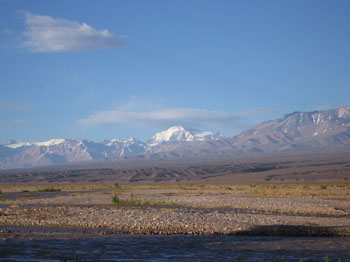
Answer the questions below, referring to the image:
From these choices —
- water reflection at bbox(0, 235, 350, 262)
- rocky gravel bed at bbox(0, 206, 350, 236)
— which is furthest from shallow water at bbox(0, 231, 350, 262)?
rocky gravel bed at bbox(0, 206, 350, 236)

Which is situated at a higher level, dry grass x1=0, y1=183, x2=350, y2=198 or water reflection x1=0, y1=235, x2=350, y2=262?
water reflection x1=0, y1=235, x2=350, y2=262

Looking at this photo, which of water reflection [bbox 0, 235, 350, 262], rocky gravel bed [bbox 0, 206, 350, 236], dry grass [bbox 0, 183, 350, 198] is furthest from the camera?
dry grass [bbox 0, 183, 350, 198]

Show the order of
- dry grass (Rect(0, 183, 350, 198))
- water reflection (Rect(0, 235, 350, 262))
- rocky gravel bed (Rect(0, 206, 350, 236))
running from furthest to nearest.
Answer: dry grass (Rect(0, 183, 350, 198))
rocky gravel bed (Rect(0, 206, 350, 236))
water reflection (Rect(0, 235, 350, 262))

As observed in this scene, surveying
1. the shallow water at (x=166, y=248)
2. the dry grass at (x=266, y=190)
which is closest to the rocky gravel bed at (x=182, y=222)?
the shallow water at (x=166, y=248)

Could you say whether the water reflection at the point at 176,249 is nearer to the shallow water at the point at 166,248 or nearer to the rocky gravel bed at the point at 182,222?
the shallow water at the point at 166,248

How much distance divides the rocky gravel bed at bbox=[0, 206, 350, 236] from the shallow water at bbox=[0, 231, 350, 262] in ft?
5.07

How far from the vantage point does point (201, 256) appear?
19.2m

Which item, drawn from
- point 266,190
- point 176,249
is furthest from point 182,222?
point 266,190

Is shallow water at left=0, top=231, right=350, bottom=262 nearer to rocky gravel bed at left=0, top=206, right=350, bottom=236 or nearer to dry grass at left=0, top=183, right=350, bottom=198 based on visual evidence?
rocky gravel bed at left=0, top=206, right=350, bottom=236

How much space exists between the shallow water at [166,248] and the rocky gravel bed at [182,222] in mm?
1547

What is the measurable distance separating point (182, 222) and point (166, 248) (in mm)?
6678

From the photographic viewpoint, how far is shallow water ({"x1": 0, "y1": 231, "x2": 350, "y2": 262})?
19062 mm

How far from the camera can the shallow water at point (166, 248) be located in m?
19.1

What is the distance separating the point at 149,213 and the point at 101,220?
4.09 m
